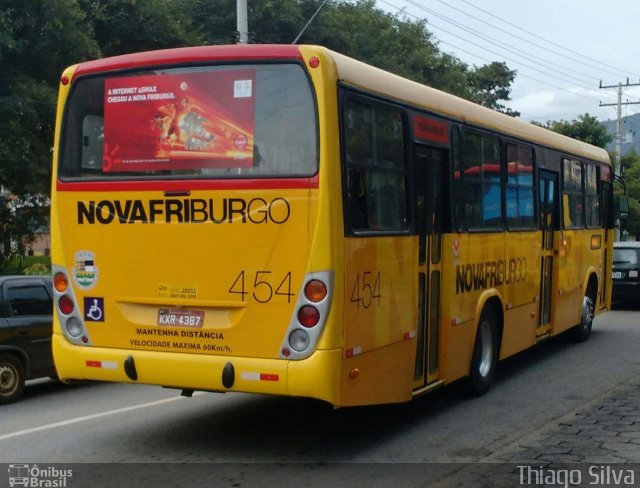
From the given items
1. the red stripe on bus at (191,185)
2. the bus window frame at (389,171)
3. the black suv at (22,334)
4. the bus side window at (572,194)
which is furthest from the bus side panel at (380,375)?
the bus side window at (572,194)

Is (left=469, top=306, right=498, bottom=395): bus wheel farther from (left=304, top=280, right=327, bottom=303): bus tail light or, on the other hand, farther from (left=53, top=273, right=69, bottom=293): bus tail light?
(left=53, top=273, right=69, bottom=293): bus tail light

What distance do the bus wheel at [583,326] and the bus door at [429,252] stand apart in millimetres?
6500

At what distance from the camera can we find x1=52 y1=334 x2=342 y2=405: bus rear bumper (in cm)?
673

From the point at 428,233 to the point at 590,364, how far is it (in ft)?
16.4

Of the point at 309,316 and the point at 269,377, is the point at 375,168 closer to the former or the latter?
the point at 309,316

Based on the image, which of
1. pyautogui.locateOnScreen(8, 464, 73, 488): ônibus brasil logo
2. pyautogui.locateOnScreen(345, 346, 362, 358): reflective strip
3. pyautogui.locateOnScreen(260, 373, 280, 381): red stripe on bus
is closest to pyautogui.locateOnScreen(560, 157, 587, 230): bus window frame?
pyautogui.locateOnScreen(345, 346, 362, 358): reflective strip

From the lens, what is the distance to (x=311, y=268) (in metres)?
6.79

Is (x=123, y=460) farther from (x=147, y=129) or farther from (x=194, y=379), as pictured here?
(x=147, y=129)

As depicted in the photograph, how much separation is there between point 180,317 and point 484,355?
14.2ft

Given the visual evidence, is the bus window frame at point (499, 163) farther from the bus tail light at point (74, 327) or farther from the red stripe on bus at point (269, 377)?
the bus tail light at point (74, 327)

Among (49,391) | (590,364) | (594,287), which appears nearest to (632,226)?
(594,287)

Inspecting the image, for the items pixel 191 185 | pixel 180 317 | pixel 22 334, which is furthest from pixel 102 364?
pixel 22 334

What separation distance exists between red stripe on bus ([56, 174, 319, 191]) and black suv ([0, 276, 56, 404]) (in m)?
3.19

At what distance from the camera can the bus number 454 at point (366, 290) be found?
7070 mm
